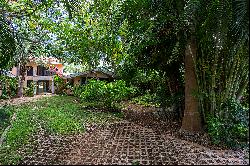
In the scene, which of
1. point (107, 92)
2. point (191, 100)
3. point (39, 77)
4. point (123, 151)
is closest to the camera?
point (123, 151)

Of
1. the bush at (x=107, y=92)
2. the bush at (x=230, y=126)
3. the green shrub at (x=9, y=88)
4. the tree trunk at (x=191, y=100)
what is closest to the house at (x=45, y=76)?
the green shrub at (x=9, y=88)

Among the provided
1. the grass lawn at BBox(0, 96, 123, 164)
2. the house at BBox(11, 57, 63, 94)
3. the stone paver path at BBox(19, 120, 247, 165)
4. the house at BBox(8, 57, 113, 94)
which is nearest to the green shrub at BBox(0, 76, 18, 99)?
the house at BBox(8, 57, 113, 94)

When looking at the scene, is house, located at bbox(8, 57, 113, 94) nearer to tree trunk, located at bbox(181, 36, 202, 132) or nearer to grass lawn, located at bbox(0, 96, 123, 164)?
grass lawn, located at bbox(0, 96, 123, 164)

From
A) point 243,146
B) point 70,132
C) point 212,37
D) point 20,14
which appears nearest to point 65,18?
point 20,14

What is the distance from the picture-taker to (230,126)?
7082 mm

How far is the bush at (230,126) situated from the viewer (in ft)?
22.1

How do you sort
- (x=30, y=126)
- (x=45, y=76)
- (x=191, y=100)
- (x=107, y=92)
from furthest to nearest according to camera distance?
(x=45, y=76)
(x=107, y=92)
(x=30, y=126)
(x=191, y=100)

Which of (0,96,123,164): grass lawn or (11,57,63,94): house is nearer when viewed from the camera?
(0,96,123,164): grass lawn

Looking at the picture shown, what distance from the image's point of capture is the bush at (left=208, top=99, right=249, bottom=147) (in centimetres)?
675

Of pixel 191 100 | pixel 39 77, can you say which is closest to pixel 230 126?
pixel 191 100

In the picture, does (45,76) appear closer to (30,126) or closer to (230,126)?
(30,126)

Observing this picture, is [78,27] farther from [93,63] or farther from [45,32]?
[93,63]

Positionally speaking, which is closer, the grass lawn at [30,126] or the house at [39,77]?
the grass lawn at [30,126]

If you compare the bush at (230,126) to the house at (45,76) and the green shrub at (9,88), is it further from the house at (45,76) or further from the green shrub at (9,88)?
the green shrub at (9,88)
